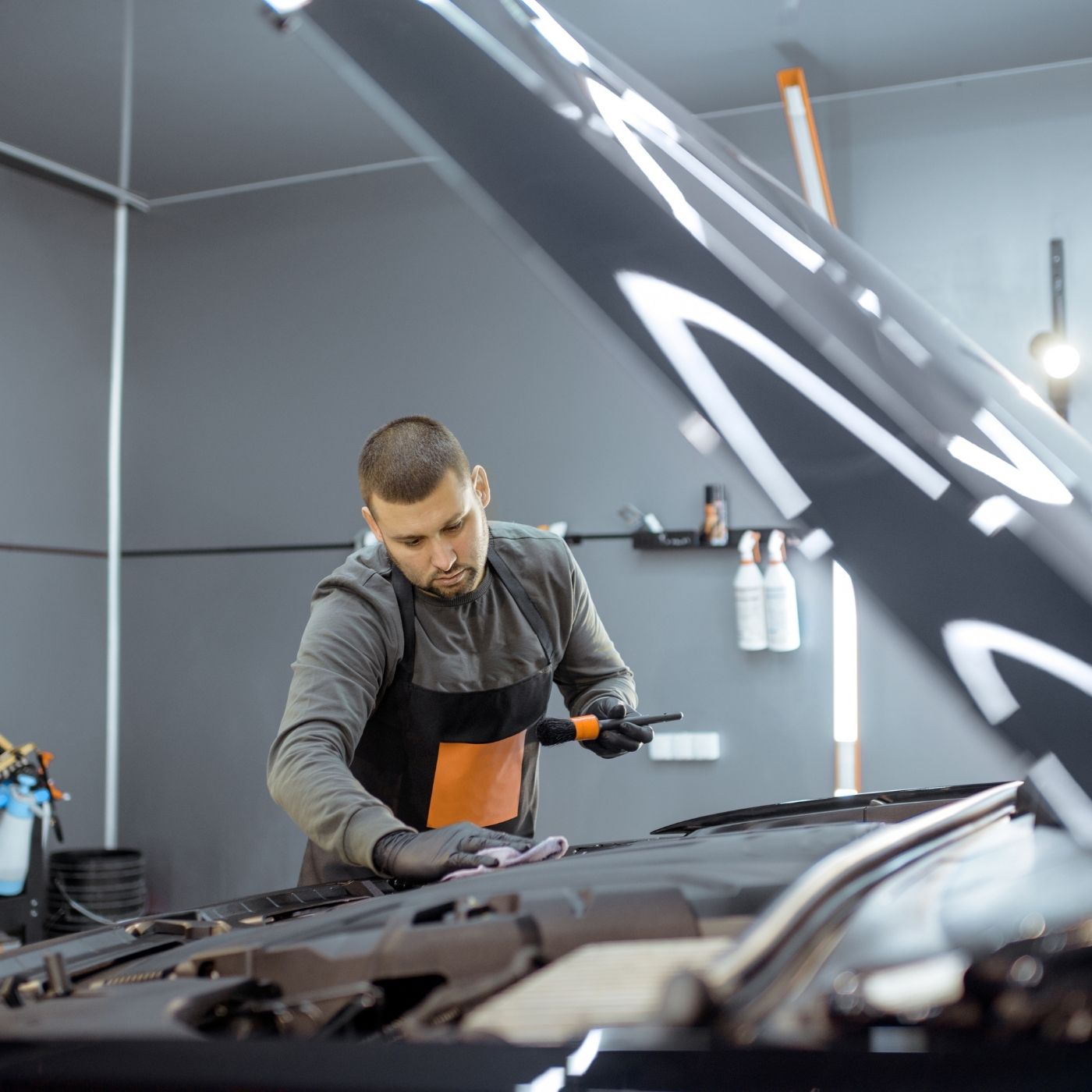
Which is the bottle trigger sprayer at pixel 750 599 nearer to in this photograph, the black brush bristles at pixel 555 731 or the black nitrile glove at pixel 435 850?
the black brush bristles at pixel 555 731

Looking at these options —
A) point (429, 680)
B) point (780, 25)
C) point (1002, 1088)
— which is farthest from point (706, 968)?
point (780, 25)

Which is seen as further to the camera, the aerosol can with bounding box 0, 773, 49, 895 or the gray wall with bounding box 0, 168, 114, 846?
the gray wall with bounding box 0, 168, 114, 846

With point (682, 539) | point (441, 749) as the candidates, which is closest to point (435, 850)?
point (441, 749)

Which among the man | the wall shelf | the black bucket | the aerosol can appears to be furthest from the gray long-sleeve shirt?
the black bucket

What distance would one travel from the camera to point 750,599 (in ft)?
11.2

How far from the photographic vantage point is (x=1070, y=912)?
0.63 m

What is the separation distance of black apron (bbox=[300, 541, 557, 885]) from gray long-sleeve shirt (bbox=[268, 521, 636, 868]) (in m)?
0.02

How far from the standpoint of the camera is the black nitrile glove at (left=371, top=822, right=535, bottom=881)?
1170 millimetres

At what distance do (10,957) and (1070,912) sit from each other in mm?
830

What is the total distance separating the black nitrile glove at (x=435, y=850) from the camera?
1170 millimetres

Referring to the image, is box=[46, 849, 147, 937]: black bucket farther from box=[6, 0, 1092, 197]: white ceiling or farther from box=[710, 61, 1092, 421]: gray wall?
box=[710, 61, 1092, 421]: gray wall

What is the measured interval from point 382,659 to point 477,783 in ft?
0.96

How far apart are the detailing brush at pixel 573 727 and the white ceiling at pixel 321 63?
211 centimetres

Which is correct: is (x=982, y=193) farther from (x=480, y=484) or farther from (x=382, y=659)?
(x=382, y=659)
